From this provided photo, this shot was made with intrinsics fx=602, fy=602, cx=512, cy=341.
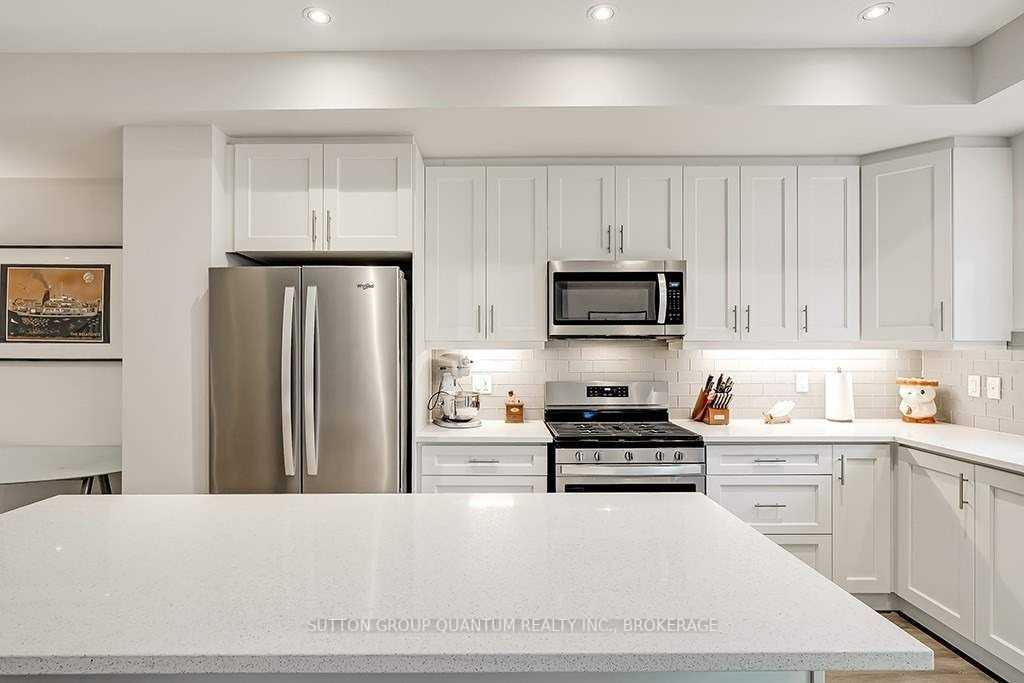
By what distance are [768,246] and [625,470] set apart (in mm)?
1421

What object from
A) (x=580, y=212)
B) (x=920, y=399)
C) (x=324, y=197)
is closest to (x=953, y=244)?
(x=920, y=399)

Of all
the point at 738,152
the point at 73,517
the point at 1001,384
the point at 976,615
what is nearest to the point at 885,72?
the point at 738,152

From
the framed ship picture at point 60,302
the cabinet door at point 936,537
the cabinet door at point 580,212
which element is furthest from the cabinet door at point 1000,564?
the framed ship picture at point 60,302

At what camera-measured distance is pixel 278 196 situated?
2812 millimetres

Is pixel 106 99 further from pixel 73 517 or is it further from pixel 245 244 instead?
pixel 73 517

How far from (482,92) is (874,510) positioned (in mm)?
2628

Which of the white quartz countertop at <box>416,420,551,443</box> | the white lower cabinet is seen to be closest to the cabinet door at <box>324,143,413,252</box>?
the white quartz countertop at <box>416,420,551,443</box>

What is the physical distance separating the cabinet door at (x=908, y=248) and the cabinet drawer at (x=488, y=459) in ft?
Result: 6.12

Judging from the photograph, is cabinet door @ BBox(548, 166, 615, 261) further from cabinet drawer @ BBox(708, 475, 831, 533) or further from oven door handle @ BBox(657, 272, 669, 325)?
cabinet drawer @ BBox(708, 475, 831, 533)

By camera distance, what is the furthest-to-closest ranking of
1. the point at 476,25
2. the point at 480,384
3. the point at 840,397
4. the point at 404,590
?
1. the point at 480,384
2. the point at 840,397
3. the point at 476,25
4. the point at 404,590

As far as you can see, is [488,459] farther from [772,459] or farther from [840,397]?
[840,397]

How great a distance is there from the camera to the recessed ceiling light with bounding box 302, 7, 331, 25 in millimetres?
2189

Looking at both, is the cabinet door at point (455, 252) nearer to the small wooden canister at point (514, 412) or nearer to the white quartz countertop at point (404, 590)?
the small wooden canister at point (514, 412)

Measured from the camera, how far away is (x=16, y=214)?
3430mm
